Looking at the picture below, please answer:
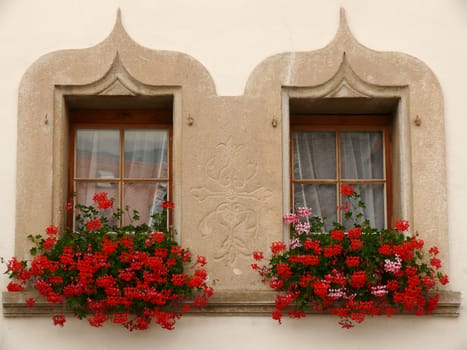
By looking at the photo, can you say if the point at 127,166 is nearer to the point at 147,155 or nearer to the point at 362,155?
the point at 147,155

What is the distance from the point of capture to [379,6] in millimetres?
7172

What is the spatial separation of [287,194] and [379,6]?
1548 mm

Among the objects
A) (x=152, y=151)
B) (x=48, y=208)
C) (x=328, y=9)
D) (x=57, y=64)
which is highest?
(x=328, y=9)

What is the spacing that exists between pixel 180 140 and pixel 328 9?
146 centimetres

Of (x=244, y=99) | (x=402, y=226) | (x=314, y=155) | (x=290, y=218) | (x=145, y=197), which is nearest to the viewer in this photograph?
(x=402, y=226)

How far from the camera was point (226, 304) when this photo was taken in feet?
22.2

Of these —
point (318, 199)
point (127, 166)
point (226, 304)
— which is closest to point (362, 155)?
point (318, 199)

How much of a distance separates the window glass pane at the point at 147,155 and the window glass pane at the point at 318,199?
1.01 metres

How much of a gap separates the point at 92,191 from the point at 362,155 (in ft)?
6.70

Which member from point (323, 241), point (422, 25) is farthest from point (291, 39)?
point (323, 241)

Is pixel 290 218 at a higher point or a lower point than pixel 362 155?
lower

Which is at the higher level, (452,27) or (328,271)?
(452,27)

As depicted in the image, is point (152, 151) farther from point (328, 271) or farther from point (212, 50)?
point (328, 271)

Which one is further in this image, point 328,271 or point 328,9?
point 328,9
